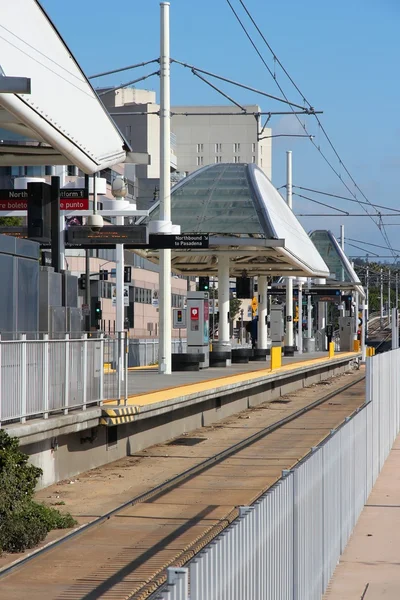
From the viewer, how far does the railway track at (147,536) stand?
10711mm

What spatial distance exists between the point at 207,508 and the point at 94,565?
406 centimetres

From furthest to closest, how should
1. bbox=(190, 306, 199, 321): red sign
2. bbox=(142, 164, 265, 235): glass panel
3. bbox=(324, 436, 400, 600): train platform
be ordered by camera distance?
1. bbox=(142, 164, 265, 235): glass panel
2. bbox=(190, 306, 199, 321): red sign
3. bbox=(324, 436, 400, 600): train platform

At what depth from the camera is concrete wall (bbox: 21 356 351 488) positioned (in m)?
16.7

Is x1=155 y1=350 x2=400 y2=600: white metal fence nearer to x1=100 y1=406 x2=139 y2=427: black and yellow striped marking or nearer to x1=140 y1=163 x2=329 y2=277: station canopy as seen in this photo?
x1=100 y1=406 x2=139 y2=427: black and yellow striped marking

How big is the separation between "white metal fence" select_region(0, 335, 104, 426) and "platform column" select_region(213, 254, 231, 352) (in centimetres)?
2524

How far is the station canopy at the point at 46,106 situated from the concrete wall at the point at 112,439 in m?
4.30

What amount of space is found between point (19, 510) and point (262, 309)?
4213cm

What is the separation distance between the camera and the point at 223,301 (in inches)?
1780

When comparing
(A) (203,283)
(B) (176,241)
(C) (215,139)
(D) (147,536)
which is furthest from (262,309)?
(C) (215,139)

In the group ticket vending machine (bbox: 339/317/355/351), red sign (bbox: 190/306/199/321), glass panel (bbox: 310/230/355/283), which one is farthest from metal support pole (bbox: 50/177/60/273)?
glass panel (bbox: 310/230/355/283)

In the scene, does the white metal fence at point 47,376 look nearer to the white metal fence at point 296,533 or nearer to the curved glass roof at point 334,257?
the white metal fence at point 296,533

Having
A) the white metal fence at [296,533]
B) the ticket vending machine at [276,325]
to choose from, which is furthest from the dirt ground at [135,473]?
the ticket vending machine at [276,325]

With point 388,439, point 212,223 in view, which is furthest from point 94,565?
point 212,223

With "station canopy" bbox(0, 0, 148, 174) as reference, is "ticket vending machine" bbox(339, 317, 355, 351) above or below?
below
